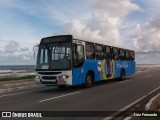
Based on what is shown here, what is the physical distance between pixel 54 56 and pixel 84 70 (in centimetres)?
229

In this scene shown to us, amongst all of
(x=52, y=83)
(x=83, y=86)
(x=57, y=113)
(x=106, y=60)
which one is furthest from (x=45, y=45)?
(x=57, y=113)

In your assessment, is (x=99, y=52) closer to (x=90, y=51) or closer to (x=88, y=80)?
(x=90, y=51)

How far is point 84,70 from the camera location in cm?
1891

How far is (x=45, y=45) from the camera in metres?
18.4

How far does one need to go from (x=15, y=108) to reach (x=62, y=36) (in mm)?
7226

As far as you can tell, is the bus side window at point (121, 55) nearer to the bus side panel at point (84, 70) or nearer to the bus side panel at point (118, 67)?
the bus side panel at point (118, 67)

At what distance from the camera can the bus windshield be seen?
57.0ft

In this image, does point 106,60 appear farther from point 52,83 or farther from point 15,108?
point 15,108

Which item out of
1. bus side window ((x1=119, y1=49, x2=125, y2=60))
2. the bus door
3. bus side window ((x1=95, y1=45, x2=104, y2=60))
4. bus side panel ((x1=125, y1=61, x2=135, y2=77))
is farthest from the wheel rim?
bus side panel ((x1=125, y1=61, x2=135, y2=77))

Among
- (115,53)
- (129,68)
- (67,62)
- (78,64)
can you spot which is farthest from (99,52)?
(129,68)

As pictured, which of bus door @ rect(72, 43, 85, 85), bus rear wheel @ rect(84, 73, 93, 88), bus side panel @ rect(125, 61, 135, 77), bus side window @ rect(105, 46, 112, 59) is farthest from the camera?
bus side panel @ rect(125, 61, 135, 77)

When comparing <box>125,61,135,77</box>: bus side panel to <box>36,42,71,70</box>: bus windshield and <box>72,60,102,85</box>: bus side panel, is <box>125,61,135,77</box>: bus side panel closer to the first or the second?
<box>72,60,102,85</box>: bus side panel

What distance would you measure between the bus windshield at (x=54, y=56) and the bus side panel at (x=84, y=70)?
0.77m

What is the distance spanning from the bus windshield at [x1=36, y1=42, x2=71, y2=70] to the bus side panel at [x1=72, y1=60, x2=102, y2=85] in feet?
2.53
